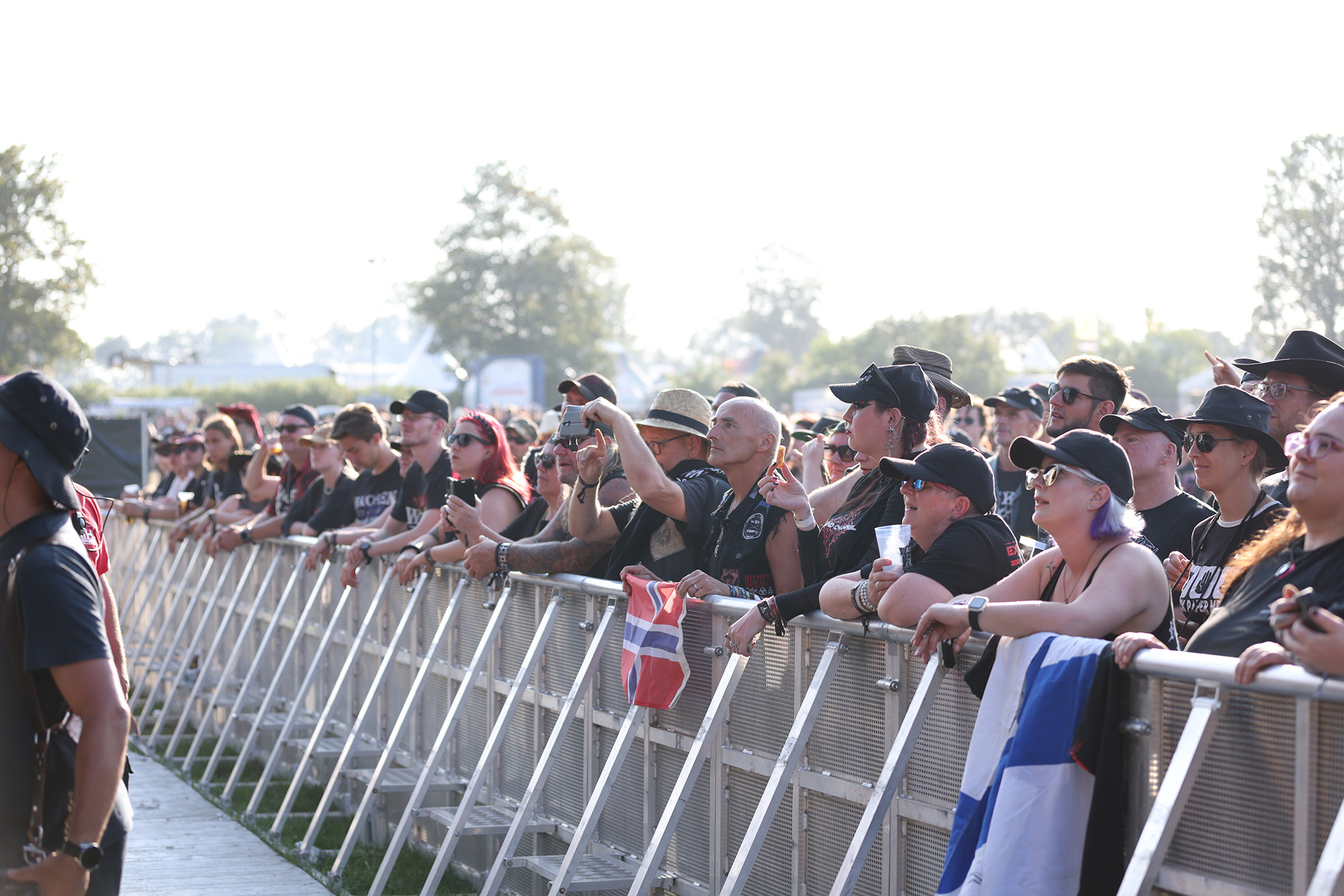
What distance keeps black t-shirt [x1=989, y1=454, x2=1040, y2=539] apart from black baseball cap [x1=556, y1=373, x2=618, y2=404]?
7.01 feet

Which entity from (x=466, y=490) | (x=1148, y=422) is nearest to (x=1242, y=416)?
(x=1148, y=422)

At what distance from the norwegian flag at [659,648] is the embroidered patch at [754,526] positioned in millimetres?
350

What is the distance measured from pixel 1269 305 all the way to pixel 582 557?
59.2 metres

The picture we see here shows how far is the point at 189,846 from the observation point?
755 cm

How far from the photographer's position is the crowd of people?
3107mm

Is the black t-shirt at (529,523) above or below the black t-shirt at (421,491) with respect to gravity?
above

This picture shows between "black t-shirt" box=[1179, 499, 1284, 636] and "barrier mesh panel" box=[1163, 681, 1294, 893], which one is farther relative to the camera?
"black t-shirt" box=[1179, 499, 1284, 636]

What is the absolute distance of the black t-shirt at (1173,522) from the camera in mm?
5086

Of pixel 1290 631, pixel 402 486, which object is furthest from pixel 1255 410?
pixel 402 486

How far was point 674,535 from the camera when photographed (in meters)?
5.74

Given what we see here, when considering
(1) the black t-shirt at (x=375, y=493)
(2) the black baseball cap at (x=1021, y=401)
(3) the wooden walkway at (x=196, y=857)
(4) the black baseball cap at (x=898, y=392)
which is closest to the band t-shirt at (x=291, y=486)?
(1) the black t-shirt at (x=375, y=493)

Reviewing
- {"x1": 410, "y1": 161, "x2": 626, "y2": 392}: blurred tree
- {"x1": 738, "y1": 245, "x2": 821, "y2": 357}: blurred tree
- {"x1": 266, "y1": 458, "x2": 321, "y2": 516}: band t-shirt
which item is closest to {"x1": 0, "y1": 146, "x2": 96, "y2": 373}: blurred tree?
{"x1": 410, "y1": 161, "x2": 626, "y2": 392}: blurred tree

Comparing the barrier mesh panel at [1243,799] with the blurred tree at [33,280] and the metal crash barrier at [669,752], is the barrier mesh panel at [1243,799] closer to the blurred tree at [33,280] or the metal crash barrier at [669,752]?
the metal crash barrier at [669,752]

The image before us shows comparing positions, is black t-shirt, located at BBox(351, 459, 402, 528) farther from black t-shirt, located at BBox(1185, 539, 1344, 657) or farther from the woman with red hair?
black t-shirt, located at BBox(1185, 539, 1344, 657)
